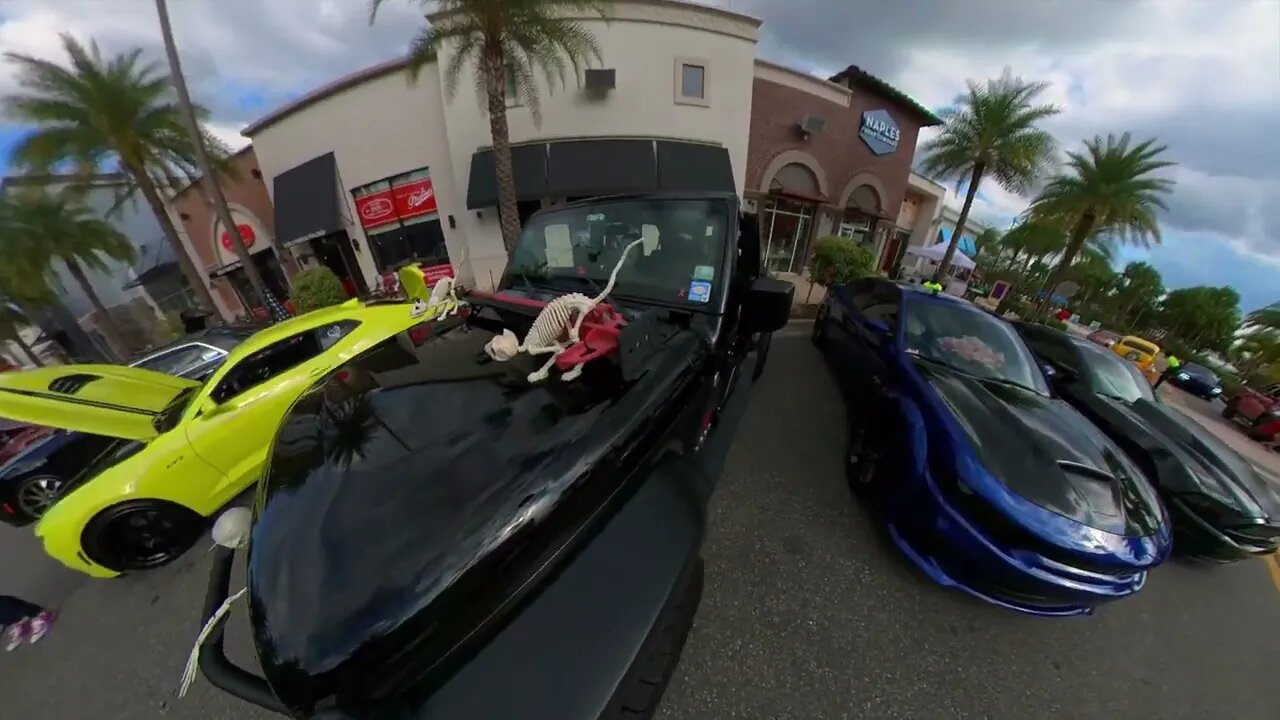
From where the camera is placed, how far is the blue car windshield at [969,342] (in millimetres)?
3092

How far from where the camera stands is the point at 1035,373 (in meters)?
3.14

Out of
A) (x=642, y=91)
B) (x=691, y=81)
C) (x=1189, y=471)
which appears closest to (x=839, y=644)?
(x=1189, y=471)

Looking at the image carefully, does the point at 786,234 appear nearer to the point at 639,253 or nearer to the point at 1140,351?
the point at 1140,351

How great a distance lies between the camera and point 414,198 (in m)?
12.4

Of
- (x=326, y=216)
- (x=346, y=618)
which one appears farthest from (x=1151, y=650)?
(x=326, y=216)

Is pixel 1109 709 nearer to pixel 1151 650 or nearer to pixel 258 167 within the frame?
pixel 1151 650

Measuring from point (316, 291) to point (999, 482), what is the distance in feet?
40.3

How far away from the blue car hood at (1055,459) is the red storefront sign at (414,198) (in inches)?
546

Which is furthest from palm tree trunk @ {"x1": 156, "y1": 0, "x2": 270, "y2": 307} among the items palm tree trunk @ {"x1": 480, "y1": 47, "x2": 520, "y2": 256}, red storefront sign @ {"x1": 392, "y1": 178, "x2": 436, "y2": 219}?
palm tree trunk @ {"x1": 480, "y1": 47, "x2": 520, "y2": 256}

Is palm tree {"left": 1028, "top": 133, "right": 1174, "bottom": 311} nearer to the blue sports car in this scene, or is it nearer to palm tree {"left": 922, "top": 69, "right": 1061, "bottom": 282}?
palm tree {"left": 922, "top": 69, "right": 1061, "bottom": 282}

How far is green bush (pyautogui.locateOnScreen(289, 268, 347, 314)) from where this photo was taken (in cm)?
940

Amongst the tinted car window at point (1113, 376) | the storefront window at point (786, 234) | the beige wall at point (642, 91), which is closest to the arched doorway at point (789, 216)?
the storefront window at point (786, 234)

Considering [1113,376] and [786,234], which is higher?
[786,234]

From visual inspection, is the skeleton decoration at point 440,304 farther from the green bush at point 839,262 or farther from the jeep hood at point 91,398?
the green bush at point 839,262
